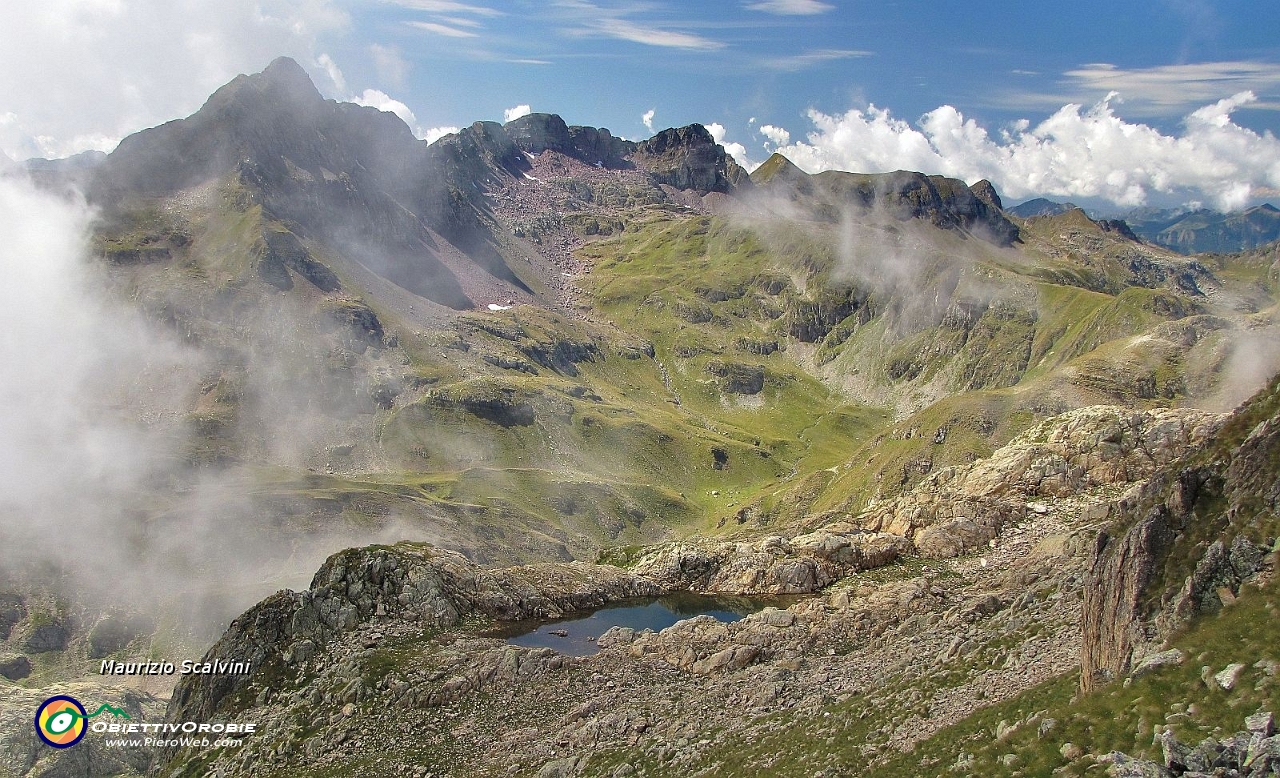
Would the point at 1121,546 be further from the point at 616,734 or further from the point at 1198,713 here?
the point at 616,734

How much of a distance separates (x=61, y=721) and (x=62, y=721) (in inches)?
6.8

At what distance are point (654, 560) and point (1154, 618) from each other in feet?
231

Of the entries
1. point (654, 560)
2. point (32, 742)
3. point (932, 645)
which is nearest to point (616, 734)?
point (932, 645)

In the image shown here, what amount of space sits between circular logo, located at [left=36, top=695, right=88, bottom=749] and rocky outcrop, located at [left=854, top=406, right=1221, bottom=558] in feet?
302

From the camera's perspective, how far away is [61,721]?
252ft

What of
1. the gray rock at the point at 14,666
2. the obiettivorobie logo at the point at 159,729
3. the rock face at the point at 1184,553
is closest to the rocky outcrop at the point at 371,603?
the obiettivorobie logo at the point at 159,729

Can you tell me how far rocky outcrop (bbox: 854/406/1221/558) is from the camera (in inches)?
3083

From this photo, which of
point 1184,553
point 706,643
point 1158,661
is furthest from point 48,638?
point 1184,553

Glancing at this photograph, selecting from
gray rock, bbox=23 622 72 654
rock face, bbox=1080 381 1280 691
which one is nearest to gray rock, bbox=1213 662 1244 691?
rock face, bbox=1080 381 1280 691

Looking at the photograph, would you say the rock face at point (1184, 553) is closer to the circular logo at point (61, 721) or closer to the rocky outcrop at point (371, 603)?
the rocky outcrop at point (371, 603)

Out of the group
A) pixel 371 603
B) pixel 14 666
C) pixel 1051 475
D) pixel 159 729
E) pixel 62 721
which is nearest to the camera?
pixel 159 729

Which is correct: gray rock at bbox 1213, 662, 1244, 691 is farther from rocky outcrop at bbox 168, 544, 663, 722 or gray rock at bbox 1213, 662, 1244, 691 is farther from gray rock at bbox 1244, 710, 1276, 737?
rocky outcrop at bbox 168, 544, 663, 722

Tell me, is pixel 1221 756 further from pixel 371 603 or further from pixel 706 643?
pixel 371 603

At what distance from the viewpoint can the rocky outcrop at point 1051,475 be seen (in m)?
78.3
